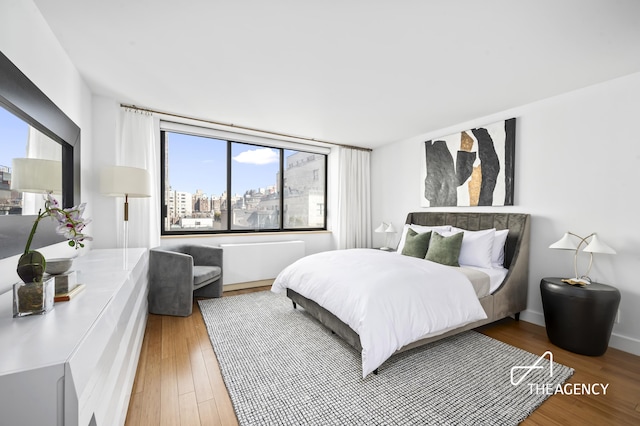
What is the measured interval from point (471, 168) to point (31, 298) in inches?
165

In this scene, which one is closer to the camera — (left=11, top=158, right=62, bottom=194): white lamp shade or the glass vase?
the glass vase

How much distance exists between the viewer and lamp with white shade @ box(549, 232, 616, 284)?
2.35m

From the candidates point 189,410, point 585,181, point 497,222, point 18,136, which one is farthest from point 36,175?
point 585,181

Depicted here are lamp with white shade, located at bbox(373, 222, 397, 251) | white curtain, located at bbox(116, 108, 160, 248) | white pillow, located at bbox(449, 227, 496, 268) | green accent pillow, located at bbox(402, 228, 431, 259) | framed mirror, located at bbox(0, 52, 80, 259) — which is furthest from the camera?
lamp with white shade, located at bbox(373, 222, 397, 251)

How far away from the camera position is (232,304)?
3445 millimetres

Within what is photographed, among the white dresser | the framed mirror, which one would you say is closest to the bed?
the white dresser

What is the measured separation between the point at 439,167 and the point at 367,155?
164cm

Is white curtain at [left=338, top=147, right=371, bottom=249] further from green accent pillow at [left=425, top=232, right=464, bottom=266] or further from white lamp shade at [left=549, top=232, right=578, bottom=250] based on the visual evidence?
white lamp shade at [left=549, top=232, right=578, bottom=250]

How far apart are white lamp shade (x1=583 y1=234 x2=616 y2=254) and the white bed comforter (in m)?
1.05

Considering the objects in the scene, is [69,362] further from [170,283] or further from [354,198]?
[354,198]

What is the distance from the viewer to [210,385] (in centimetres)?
189

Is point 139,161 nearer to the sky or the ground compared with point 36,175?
nearer to the sky

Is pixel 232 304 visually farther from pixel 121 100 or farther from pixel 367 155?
pixel 367 155

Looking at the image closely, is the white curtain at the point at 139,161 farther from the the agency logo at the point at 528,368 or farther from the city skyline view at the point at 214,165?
the the agency logo at the point at 528,368
